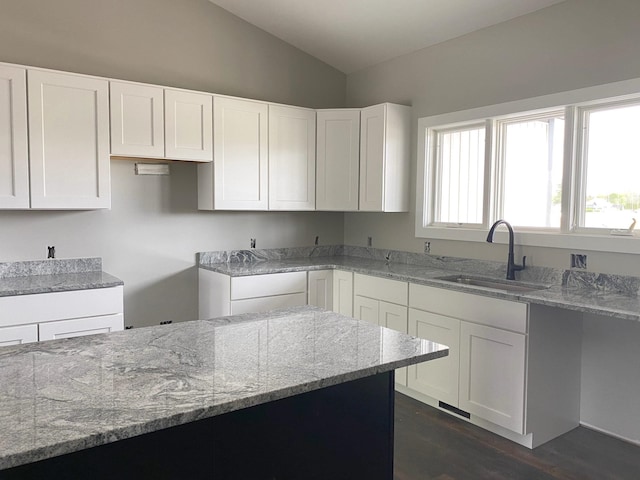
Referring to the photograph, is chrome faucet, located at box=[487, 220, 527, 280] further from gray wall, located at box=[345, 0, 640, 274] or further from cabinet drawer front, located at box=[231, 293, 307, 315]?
cabinet drawer front, located at box=[231, 293, 307, 315]

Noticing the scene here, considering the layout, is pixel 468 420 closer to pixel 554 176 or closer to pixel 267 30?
pixel 554 176

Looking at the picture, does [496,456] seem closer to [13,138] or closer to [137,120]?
[137,120]

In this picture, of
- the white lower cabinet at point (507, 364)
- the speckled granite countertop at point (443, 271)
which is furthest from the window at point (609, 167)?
the white lower cabinet at point (507, 364)

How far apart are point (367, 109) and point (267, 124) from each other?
86 centimetres

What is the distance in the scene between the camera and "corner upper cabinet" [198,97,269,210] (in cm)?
388

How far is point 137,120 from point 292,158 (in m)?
1.31

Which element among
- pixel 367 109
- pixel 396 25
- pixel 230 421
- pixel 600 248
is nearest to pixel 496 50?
pixel 396 25

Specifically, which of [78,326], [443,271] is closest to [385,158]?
[443,271]

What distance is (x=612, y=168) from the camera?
303 cm

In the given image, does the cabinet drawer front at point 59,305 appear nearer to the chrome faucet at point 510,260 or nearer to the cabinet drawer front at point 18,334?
the cabinet drawer front at point 18,334

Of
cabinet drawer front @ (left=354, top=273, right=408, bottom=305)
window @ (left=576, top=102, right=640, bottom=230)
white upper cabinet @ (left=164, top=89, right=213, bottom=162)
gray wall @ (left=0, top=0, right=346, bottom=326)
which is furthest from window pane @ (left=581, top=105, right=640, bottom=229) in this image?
white upper cabinet @ (left=164, top=89, right=213, bottom=162)

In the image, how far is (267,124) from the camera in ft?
13.5

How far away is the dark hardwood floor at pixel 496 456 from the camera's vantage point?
8.46ft

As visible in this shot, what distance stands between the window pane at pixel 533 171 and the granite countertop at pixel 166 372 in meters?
1.98
